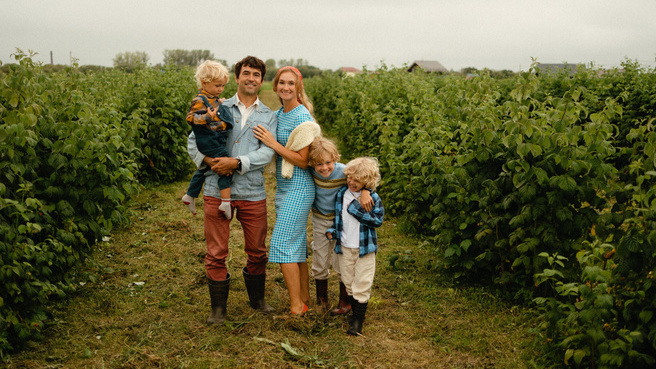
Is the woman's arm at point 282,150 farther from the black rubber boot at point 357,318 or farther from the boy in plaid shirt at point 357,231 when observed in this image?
the black rubber boot at point 357,318

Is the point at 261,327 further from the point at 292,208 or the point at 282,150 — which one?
the point at 282,150

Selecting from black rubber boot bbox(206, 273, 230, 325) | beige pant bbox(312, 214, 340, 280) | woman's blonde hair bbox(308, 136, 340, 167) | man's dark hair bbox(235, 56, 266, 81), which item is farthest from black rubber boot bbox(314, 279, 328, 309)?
man's dark hair bbox(235, 56, 266, 81)

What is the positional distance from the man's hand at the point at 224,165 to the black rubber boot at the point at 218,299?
0.94 meters

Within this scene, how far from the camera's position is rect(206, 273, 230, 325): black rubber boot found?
14.0 ft

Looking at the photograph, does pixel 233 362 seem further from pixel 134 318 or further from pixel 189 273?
pixel 189 273

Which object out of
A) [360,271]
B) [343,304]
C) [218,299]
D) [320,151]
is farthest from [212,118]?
[343,304]

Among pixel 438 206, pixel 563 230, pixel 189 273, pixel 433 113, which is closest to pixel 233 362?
pixel 189 273

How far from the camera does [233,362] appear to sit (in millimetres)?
3719

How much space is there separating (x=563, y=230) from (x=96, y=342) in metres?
3.82

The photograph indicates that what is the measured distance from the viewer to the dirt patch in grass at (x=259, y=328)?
3777mm

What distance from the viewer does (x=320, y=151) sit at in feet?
13.5

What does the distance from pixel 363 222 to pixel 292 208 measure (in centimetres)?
58

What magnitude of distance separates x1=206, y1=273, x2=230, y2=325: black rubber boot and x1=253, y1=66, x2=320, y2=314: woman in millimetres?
485

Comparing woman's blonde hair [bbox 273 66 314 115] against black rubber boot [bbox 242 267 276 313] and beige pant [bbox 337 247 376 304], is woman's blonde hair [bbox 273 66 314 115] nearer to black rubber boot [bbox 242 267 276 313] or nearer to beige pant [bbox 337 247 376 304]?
beige pant [bbox 337 247 376 304]
